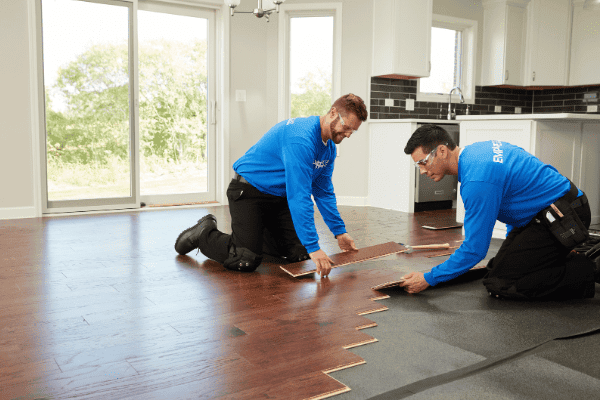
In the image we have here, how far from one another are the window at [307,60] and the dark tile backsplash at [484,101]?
52 cm

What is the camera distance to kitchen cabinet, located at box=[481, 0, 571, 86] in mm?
6668

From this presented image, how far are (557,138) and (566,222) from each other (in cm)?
194

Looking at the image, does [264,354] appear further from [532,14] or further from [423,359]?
[532,14]

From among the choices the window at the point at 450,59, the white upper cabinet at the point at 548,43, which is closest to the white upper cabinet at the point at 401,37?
the window at the point at 450,59

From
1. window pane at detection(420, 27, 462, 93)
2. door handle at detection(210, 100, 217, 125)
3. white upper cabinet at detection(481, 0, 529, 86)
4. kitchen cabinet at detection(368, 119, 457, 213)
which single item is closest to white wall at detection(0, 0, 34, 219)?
door handle at detection(210, 100, 217, 125)

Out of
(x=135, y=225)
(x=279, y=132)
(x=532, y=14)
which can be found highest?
(x=532, y=14)

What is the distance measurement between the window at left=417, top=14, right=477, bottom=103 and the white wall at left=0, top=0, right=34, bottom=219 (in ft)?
13.8

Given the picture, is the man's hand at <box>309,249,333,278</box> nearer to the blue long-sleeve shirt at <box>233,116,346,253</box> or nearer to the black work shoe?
the blue long-sleeve shirt at <box>233,116,346,253</box>

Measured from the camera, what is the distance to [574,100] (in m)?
7.20

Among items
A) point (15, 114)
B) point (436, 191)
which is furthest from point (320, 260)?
point (15, 114)

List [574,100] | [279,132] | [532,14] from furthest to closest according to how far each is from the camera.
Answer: [574,100] → [532,14] → [279,132]

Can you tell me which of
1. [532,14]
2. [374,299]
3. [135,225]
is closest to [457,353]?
[374,299]

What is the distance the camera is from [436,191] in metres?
5.61

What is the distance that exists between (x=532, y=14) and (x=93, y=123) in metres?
5.41
